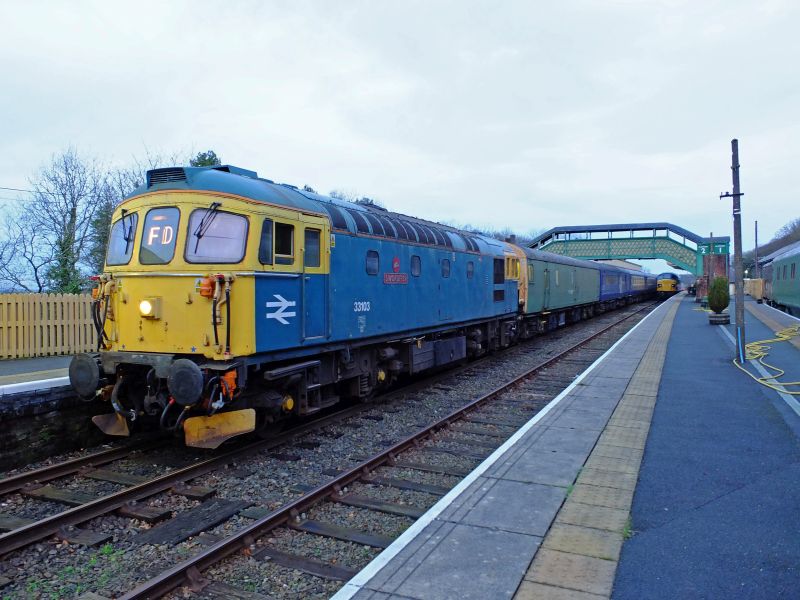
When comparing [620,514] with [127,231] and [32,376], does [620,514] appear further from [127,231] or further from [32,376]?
[32,376]

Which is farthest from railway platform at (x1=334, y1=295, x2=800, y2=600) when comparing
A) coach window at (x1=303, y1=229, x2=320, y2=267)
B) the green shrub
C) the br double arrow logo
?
the green shrub

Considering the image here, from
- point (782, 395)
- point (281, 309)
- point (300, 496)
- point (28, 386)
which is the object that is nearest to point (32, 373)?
point (28, 386)

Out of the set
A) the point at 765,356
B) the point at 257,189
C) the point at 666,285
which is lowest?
the point at 765,356

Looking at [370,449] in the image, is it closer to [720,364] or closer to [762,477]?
[762,477]

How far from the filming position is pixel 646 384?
1091 cm

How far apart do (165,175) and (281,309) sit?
2.20m

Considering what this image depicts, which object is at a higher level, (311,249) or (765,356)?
(311,249)

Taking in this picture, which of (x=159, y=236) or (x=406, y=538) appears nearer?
(x=406, y=538)

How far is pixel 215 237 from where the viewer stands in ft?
21.9

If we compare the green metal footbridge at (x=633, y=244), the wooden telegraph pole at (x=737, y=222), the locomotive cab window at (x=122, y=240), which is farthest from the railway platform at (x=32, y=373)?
the green metal footbridge at (x=633, y=244)

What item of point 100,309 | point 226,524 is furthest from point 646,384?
point 100,309

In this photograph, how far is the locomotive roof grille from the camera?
271 inches

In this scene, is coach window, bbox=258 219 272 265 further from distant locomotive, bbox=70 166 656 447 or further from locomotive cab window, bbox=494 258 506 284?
locomotive cab window, bbox=494 258 506 284

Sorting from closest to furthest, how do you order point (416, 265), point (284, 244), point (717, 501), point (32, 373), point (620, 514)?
point (620, 514) → point (717, 501) → point (284, 244) → point (32, 373) → point (416, 265)
